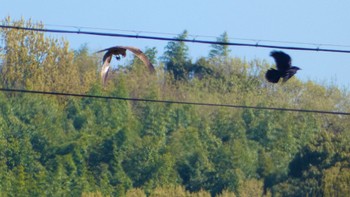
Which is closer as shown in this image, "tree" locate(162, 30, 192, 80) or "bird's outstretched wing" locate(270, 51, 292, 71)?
"bird's outstretched wing" locate(270, 51, 292, 71)

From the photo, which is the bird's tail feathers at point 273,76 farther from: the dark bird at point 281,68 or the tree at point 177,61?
the tree at point 177,61

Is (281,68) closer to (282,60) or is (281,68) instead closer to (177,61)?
(282,60)

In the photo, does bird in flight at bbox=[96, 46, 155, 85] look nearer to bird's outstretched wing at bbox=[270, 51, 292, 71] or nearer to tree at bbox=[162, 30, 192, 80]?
bird's outstretched wing at bbox=[270, 51, 292, 71]

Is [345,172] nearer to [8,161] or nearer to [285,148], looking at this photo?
[285,148]

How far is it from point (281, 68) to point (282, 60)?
0.08 m

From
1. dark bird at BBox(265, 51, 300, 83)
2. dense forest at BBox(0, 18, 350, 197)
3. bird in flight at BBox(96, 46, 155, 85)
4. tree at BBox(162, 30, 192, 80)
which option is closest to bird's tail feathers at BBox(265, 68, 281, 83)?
dark bird at BBox(265, 51, 300, 83)

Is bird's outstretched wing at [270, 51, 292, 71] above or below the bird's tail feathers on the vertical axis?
above

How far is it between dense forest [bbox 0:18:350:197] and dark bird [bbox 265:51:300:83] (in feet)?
81.4

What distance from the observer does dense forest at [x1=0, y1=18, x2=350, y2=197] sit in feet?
135

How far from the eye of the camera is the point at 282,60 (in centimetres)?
1170

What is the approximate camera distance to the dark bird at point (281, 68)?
11633mm

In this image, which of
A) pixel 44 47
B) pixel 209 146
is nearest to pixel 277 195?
pixel 209 146

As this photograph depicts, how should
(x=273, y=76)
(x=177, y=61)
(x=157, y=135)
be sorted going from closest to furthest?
(x=273, y=76) < (x=157, y=135) < (x=177, y=61)

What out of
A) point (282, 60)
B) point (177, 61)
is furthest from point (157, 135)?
point (282, 60)
